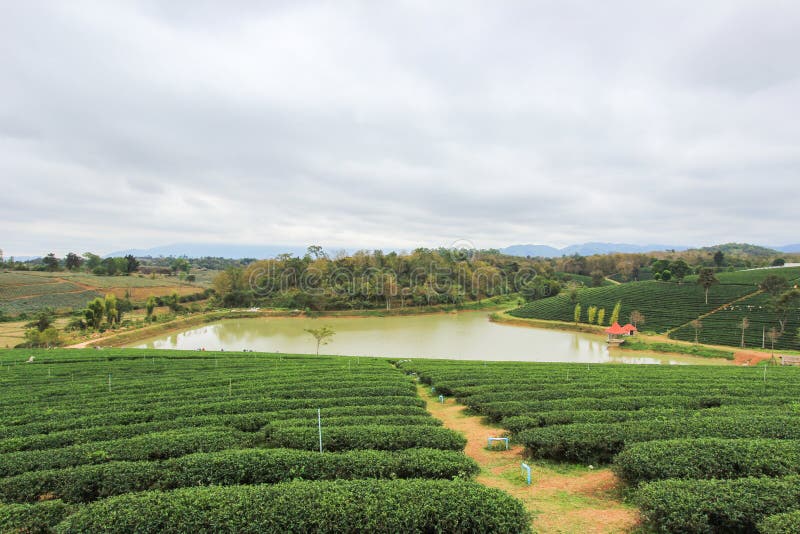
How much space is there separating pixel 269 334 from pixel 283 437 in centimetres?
4256

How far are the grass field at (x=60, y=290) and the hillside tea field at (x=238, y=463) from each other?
217 ft

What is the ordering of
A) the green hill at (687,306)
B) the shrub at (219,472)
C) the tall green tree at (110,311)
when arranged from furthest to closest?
the tall green tree at (110,311) < the green hill at (687,306) < the shrub at (219,472)

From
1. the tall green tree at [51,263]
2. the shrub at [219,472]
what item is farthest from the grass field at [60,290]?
the shrub at [219,472]

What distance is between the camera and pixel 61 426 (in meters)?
10.8

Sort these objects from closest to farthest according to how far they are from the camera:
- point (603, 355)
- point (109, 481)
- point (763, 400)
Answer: point (109, 481) < point (763, 400) < point (603, 355)

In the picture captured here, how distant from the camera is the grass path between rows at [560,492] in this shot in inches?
258

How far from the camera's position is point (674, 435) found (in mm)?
8766

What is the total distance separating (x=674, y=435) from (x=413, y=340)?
36.0m

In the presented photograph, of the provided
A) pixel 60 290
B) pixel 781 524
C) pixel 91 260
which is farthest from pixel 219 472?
pixel 91 260

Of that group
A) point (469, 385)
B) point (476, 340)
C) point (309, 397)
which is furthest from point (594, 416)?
→ point (476, 340)

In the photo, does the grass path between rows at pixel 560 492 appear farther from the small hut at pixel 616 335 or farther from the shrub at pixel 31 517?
the small hut at pixel 616 335

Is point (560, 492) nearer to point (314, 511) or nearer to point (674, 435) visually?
point (674, 435)

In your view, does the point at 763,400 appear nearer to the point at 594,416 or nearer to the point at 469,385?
the point at 594,416

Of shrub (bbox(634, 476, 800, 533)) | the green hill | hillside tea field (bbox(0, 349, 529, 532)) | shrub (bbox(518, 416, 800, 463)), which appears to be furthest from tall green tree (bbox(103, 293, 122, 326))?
shrub (bbox(634, 476, 800, 533))
